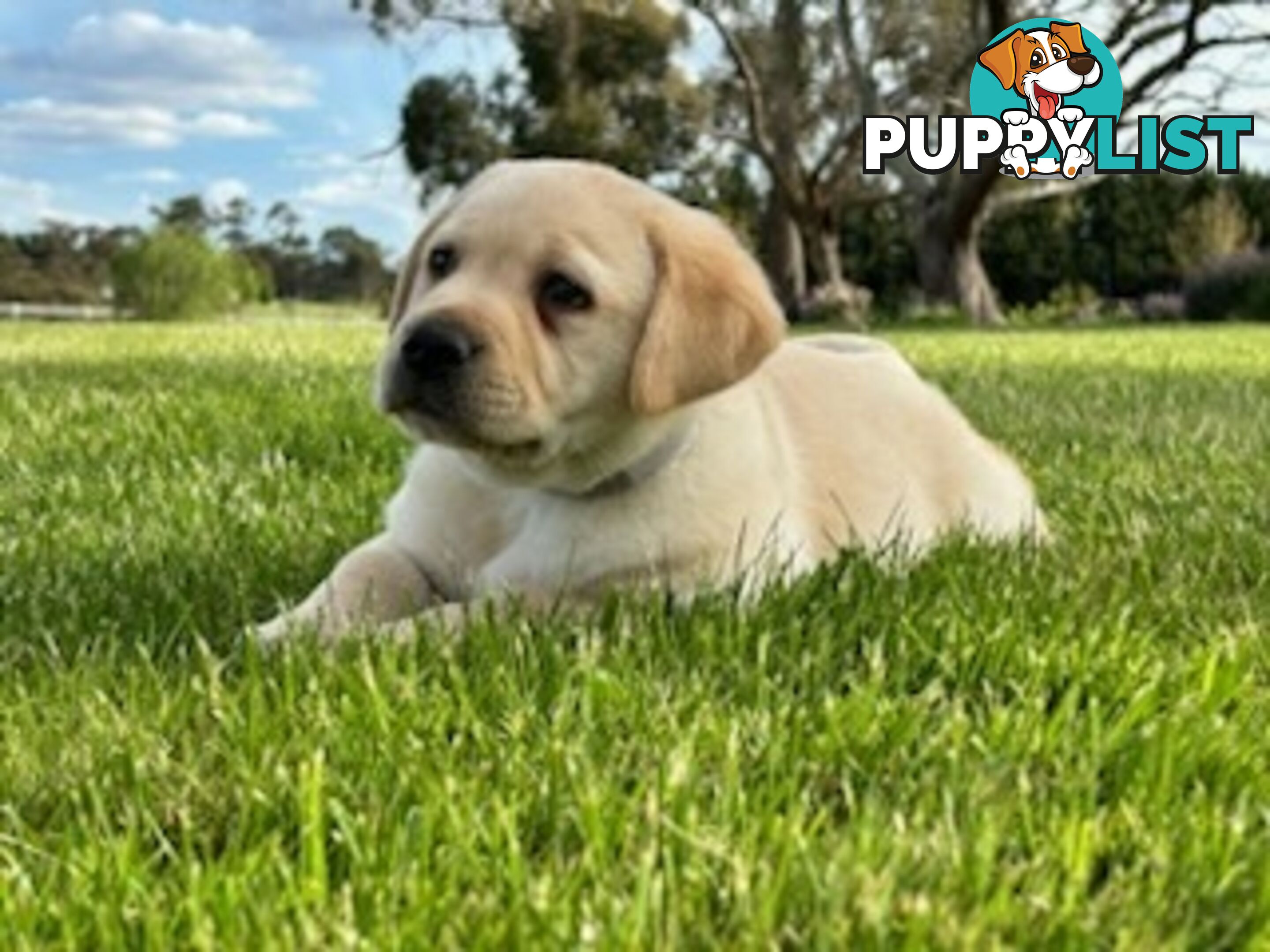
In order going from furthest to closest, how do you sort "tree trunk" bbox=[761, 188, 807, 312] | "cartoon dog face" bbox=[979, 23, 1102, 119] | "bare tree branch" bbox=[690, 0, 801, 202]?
"tree trunk" bbox=[761, 188, 807, 312], "bare tree branch" bbox=[690, 0, 801, 202], "cartoon dog face" bbox=[979, 23, 1102, 119]

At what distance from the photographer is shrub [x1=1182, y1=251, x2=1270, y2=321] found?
27141mm

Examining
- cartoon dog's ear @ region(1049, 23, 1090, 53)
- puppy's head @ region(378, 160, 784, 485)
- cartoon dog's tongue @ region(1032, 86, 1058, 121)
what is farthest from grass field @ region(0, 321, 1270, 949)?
cartoon dog's ear @ region(1049, 23, 1090, 53)

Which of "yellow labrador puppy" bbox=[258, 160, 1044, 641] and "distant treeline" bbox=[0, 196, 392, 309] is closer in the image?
"yellow labrador puppy" bbox=[258, 160, 1044, 641]

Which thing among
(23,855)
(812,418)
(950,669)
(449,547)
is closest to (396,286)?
(449,547)

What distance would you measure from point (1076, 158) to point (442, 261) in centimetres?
2237

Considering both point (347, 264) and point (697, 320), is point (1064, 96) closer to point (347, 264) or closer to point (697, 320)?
point (697, 320)

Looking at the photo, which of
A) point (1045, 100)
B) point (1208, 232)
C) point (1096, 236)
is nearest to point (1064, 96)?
point (1045, 100)

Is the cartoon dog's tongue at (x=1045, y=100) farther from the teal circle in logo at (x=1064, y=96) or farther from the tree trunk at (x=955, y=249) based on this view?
the tree trunk at (x=955, y=249)

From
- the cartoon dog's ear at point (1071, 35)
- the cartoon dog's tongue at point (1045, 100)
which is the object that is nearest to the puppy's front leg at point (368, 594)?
the cartoon dog's tongue at point (1045, 100)

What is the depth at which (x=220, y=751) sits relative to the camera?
6.24 ft

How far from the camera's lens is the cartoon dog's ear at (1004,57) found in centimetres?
2214

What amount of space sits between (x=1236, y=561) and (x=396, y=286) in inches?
64.3

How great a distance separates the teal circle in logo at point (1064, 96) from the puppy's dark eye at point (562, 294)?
61.9 feet

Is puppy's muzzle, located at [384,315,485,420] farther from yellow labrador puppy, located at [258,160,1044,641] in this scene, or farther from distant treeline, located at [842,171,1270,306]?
distant treeline, located at [842,171,1270,306]
